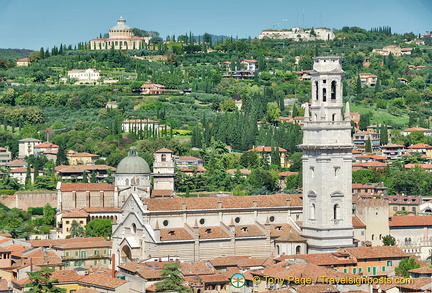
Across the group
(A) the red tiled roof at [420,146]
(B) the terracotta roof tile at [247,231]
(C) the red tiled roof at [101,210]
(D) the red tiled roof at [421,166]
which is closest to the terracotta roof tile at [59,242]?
(B) the terracotta roof tile at [247,231]

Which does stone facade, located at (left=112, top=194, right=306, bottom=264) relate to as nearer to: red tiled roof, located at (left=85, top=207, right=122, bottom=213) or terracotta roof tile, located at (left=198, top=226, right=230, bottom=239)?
terracotta roof tile, located at (left=198, top=226, right=230, bottom=239)

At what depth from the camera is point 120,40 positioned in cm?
17312

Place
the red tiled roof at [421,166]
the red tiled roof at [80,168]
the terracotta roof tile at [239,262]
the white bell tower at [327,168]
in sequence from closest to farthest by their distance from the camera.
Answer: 1. the terracotta roof tile at [239,262]
2. the white bell tower at [327,168]
3. the red tiled roof at [80,168]
4. the red tiled roof at [421,166]

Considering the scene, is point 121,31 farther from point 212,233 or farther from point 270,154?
point 212,233

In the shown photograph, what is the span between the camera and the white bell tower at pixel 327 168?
196 feet

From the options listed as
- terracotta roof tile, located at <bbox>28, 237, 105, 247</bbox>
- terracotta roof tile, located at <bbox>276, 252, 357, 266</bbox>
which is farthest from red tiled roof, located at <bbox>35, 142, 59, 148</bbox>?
terracotta roof tile, located at <bbox>276, 252, 357, 266</bbox>

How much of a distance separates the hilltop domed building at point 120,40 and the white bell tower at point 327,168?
106 metres

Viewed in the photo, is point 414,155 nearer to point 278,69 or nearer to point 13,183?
point 13,183

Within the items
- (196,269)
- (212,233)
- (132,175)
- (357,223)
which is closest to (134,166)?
(132,175)

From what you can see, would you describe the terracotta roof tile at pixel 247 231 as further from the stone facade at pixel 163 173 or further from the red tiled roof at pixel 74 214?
the red tiled roof at pixel 74 214

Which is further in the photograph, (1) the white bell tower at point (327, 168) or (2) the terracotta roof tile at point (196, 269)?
(1) the white bell tower at point (327, 168)

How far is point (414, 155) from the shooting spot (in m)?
108

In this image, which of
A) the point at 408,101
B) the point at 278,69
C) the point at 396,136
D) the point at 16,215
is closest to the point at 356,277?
the point at 16,215

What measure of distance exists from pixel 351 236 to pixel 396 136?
196 ft
